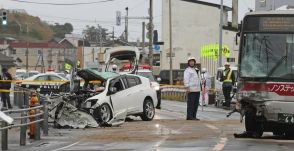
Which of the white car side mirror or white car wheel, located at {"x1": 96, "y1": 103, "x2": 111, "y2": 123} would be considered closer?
white car wheel, located at {"x1": 96, "y1": 103, "x2": 111, "y2": 123}

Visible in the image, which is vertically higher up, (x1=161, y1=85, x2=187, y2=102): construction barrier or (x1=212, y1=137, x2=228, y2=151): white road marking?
(x1=212, y1=137, x2=228, y2=151): white road marking

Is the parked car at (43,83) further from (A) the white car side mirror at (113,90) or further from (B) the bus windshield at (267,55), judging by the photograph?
(B) the bus windshield at (267,55)

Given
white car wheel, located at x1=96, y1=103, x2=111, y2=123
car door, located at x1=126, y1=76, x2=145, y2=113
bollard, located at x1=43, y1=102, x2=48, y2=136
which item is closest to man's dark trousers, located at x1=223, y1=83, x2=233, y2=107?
car door, located at x1=126, y1=76, x2=145, y2=113

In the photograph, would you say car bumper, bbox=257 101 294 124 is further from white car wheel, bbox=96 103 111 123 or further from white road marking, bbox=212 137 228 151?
white car wheel, bbox=96 103 111 123

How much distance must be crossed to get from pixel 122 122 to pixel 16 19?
134m

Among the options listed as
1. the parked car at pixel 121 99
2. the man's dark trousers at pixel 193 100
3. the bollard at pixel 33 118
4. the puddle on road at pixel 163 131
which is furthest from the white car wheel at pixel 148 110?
the bollard at pixel 33 118

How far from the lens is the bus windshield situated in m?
15.3

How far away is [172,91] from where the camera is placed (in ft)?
154

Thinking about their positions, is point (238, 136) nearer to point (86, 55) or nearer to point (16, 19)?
point (86, 55)

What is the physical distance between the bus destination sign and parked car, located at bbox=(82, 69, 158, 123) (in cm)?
651

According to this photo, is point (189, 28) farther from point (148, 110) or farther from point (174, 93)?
point (148, 110)

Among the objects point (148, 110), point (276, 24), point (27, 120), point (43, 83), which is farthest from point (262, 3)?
point (27, 120)

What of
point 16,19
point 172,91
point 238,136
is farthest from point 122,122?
point 16,19

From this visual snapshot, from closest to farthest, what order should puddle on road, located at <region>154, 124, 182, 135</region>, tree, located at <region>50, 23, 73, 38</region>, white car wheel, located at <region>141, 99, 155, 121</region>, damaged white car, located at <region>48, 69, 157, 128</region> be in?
puddle on road, located at <region>154, 124, 182, 135</region>, damaged white car, located at <region>48, 69, 157, 128</region>, white car wheel, located at <region>141, 99, 155, 121</region>, tree, located at <region>50, 23, 73, 38</region>
